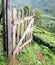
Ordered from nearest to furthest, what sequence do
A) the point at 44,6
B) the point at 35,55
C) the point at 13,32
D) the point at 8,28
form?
the point at 8,28 < the point at 13,32 < the point at 35,55 < the point at 44,6

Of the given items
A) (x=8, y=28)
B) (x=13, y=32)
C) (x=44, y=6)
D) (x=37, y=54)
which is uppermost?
(x=8, y=28)

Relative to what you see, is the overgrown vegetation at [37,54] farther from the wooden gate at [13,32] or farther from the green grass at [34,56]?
the wooden gate at [13,32]

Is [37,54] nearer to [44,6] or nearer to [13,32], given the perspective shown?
[13,32]

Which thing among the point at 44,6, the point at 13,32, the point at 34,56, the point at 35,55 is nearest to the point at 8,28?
the point at 13,32

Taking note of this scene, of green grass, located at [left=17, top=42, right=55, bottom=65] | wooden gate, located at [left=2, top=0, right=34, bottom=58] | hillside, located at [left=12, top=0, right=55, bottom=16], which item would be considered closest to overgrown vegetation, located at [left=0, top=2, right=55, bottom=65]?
green grass, located at [left=17, top=42, right=55, bottom=65]

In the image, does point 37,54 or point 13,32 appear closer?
point 13,32

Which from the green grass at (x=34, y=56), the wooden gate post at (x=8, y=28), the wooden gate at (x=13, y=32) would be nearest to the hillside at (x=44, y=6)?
the green grass at (x=34, y=56)

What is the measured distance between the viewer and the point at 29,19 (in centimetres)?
901

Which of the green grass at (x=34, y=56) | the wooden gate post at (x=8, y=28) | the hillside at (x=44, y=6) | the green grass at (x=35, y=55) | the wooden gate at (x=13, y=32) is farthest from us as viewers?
the hillside at (x=44, y=6)

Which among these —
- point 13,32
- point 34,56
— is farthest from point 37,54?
point 13,32

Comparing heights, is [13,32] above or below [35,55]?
above

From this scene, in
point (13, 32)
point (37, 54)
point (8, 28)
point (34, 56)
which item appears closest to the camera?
point (8, 28)

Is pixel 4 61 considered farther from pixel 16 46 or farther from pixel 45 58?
pixel 45 58

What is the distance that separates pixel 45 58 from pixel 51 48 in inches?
64.1
